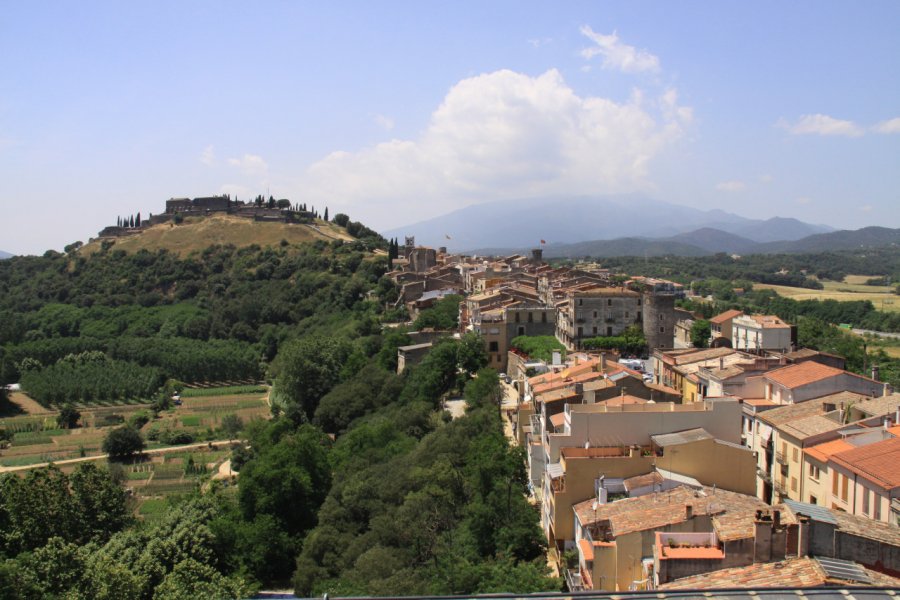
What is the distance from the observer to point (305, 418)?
51312mm

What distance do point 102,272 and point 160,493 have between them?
72.8 m

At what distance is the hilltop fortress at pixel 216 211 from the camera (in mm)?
121625

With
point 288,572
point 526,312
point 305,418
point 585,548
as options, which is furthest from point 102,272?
point 585,548

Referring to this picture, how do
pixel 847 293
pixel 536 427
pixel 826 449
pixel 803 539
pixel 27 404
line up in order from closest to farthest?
pixel 803 539
pixel 826 449
pixel 536 427
pixel 27 404
pixel 847 293

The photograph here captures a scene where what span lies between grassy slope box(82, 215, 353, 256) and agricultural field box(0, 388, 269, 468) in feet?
145

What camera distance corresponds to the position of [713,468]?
19500 millimetres

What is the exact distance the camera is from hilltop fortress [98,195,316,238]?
399 ft

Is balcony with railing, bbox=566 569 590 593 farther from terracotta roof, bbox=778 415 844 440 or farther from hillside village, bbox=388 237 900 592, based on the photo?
terracotta roof, bbox=778 415 844 440

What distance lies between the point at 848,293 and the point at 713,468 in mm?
126135

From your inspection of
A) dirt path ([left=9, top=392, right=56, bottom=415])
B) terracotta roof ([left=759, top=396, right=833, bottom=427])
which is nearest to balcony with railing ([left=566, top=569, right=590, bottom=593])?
terracotta roof ([left=759, top=396, right=833, bottom=427])

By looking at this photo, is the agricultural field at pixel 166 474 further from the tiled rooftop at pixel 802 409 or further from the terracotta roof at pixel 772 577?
the terracotta roof at pixel 772 577

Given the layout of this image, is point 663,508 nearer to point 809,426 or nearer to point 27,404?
point 809,426

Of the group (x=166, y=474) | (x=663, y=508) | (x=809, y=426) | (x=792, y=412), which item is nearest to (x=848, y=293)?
(x=792, y=412)

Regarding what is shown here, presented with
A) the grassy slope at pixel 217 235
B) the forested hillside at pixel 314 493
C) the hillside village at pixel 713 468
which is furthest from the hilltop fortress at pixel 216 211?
the hillside village at pixel 713 468
